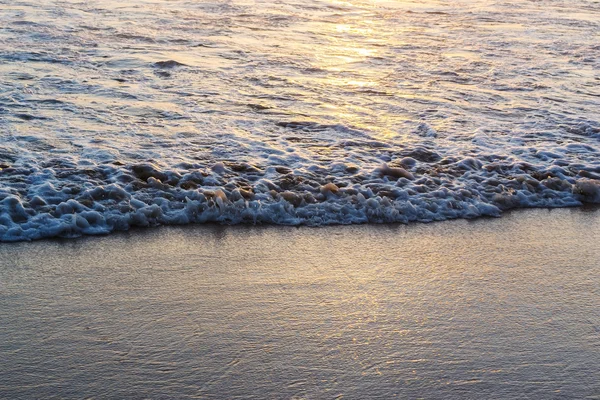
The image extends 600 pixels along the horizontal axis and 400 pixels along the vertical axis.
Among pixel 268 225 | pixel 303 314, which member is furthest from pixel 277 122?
pixel 303 314

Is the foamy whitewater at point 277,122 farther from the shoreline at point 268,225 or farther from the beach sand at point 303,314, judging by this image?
the beach sand at point 303,314

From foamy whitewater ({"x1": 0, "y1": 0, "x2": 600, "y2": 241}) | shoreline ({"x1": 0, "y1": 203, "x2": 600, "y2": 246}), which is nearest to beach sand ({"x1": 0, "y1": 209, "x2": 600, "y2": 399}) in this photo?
shoreline ({"x1": 0, "y1": 203, "x2": 600, "y2": 246})

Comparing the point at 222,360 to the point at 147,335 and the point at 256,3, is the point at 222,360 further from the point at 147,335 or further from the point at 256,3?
the point at 256,3

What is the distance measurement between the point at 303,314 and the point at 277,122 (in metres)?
3.58

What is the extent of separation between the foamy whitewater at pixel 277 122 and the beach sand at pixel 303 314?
40 cm

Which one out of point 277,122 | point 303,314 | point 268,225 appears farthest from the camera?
point 277,122

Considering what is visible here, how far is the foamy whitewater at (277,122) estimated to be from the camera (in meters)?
5.02

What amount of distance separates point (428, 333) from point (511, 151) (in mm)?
3348

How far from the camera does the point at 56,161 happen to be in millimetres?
5492

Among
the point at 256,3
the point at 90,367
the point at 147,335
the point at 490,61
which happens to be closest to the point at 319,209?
the point at 147,335

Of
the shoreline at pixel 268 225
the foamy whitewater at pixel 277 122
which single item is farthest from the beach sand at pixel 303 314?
the foamy whitewater at pixel 277 122

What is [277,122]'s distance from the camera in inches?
272

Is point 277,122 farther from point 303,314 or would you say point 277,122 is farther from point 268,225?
point 303,314

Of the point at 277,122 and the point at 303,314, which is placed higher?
the point at 277,122
